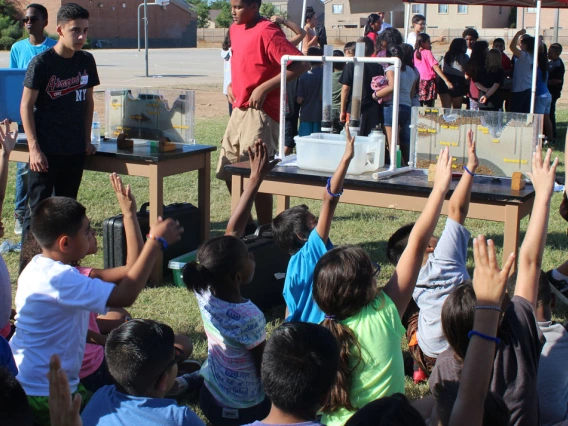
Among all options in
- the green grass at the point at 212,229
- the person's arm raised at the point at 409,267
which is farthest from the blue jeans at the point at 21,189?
the person's arm raised at the point at 409,267

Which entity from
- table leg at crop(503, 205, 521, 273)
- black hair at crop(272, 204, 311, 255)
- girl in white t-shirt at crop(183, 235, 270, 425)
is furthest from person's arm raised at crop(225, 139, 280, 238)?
table leg at crop(503, 205, 521, 273)

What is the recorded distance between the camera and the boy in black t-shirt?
5301 mm

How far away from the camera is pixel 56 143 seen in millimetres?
5508

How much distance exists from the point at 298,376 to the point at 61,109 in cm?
396

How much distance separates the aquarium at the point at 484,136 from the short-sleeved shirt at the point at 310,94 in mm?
4374

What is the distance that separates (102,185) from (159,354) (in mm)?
6483

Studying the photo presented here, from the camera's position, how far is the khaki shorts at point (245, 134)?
19.1 feet

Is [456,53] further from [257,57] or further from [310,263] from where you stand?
[310,263]

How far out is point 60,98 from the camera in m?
5.47

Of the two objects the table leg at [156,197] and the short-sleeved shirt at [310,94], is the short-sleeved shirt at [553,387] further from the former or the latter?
the short-sleeved shirt at [310,94]

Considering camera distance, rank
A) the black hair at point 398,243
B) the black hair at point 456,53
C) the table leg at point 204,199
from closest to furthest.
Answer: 1. the black hair at point 398,243
2. the table leg at point 204,199
3. the black hair at point 456,53

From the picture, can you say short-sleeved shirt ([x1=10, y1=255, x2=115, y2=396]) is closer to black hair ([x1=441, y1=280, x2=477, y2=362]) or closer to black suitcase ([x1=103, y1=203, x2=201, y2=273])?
black hair ([x1=441, y1=280, x2=477, y2=362])

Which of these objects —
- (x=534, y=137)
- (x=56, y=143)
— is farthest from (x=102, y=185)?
(x=534, y=137)

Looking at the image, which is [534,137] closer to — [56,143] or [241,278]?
[241,278]
